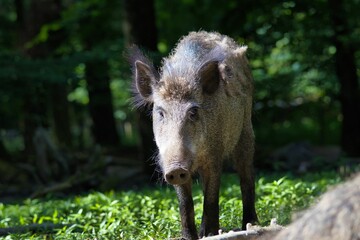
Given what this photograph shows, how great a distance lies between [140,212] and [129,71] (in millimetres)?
5581

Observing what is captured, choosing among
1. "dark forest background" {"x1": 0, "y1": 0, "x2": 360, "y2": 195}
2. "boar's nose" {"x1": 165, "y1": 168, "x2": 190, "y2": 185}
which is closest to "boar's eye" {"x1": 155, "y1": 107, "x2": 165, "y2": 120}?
"boar's nose" {"x1": 165, "y1": 168, "x2": 190, "y2": 185}

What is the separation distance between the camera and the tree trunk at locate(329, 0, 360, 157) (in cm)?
1380

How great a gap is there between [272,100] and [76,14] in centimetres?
449

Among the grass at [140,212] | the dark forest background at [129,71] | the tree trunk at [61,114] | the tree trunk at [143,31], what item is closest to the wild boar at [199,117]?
the grass at [140,212]

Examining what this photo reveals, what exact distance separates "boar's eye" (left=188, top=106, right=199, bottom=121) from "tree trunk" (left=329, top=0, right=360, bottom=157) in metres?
7.22

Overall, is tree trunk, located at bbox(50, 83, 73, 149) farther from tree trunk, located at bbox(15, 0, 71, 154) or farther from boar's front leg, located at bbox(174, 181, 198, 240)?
boar's front leg, located at bbox(174, 181, 198, 240)

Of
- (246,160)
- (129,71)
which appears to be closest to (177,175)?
(246,160)

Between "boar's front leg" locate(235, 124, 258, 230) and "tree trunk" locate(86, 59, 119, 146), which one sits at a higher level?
"tree trunk" locate(86, 59, 119, 146)

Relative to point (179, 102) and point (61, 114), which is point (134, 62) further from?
point (61, 114)

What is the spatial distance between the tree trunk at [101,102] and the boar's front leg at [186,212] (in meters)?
7.41

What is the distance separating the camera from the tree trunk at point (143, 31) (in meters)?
13.9

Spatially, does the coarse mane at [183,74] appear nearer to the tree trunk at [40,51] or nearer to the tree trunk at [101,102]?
the tree trunk at [101,102]

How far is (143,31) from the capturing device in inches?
551

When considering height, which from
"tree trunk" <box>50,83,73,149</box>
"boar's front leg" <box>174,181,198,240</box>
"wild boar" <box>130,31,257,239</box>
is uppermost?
"tree trunk" <box>50,83,73,149</box>
